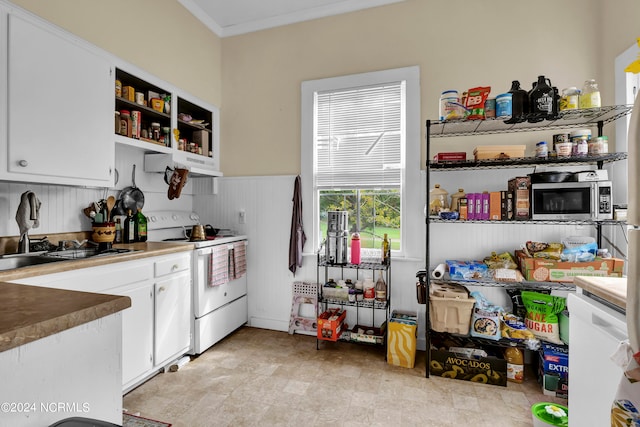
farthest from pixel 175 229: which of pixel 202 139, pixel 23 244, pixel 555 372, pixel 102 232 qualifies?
pixel 555 372

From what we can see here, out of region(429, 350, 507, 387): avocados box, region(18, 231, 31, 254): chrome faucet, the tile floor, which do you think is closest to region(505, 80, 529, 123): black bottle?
region(429, 350, 507, 387): avocados box

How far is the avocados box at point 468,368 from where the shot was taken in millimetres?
2270

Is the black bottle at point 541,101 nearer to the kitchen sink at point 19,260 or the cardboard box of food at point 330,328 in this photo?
the cardboard box of food at point 330,328

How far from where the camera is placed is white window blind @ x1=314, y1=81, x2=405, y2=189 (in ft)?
9.67

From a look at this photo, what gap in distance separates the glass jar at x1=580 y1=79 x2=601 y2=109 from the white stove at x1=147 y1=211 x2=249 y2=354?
2.93 metres

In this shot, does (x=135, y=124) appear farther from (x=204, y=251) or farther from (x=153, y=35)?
(x=204, y=251)

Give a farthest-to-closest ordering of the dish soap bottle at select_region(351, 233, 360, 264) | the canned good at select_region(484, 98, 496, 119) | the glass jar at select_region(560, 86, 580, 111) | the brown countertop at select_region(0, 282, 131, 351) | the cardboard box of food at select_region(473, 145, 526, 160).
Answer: the dish soap bottle at select_region(351, 233, 360, 264) < the cardboard box of food at select_region(473, 145, 526, 160) < the canned good at select_region(484, 98, 496, 119) < the glass jar at select_region(560, 86, 580, 111) < the brown countertop at select_region(0, 282, 131, 351)

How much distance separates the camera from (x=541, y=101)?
211 centimetres

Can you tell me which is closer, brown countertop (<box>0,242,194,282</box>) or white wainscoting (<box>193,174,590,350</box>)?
brown countertop (<box>0,242,194,282</box>)

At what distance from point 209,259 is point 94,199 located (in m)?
1.01

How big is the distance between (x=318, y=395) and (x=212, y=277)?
1.28 meters

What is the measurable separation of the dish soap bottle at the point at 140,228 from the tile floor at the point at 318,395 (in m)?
1.12

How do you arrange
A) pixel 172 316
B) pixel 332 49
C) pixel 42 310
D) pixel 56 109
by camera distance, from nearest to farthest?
pixel 42 310 → pixel 56 109 → pixel 172 316 → pixel 332 49

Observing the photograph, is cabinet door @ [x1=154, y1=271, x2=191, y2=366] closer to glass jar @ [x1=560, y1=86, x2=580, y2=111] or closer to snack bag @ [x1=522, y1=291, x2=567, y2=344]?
snack bag @ [x1=522, y1=291, x2=567, y2=344]
